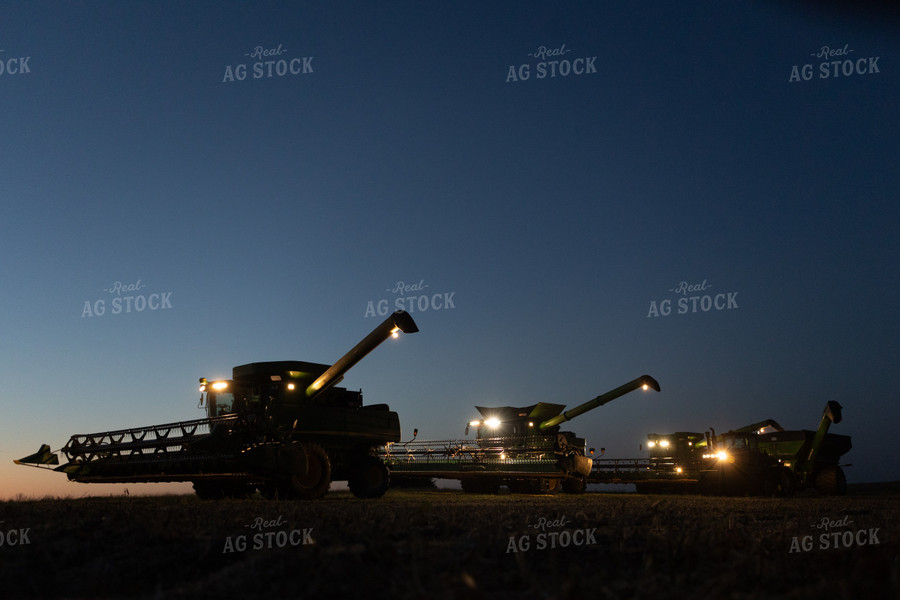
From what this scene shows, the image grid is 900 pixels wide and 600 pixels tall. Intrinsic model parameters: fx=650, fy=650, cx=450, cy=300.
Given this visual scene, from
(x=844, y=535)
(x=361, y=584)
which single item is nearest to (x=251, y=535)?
(x=361, y=584)

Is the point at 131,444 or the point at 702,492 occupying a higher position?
the point at 131,444

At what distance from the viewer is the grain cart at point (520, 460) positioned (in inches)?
910

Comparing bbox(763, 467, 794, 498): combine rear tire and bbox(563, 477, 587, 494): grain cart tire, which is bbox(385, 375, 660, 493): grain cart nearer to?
bbox(563, 477, 587, 494): grain cart tire

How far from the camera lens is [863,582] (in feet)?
12.4

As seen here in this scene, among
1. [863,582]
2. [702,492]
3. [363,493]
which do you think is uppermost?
[863,582]

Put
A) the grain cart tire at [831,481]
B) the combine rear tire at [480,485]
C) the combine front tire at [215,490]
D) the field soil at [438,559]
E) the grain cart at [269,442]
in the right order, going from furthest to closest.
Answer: the grain cart tire at [831,481]
the combine rear tire at [480,485]
the combine front tire at [215,490]
the grain cart at [269,442]
the field soil at [438,559]

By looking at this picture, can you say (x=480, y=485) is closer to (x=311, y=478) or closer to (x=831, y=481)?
(x=311, y=478)

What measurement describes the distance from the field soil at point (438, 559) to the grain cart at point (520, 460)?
637 inches

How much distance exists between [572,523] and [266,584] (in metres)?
3.68

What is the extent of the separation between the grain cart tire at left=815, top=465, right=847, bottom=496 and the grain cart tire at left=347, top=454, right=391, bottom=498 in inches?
697

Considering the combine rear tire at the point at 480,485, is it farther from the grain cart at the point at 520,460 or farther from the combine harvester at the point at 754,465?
→ the combine harvester at the point at 754,465

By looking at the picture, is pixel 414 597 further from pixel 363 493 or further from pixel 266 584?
pixel 363 493

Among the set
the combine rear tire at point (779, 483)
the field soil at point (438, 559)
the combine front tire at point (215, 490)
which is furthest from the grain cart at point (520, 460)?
the field soil at point (438, 559)

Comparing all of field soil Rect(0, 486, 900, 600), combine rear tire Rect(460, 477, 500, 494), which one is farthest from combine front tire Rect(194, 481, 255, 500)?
combine rear tire Rect(460, 477, 500, 494)
